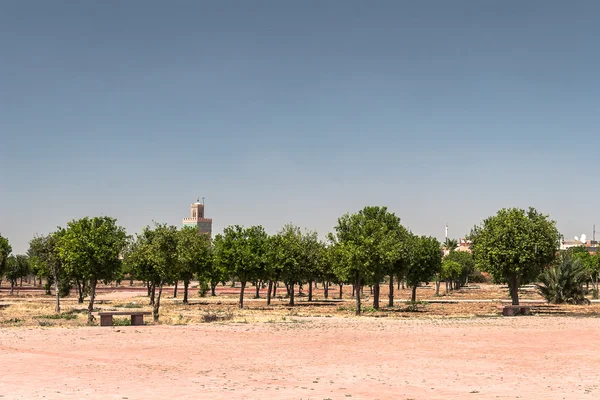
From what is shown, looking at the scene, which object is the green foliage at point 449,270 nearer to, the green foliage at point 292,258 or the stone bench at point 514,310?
the green foliage at point 292,258

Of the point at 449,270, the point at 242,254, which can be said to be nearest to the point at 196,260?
the point at 242,254

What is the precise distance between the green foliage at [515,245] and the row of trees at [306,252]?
0.08m

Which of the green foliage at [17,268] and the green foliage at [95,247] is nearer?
the green foliage at [95,247]

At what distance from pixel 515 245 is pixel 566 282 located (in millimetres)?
18851

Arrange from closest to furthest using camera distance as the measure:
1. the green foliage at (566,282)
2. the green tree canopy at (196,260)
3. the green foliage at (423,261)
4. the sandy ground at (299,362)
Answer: the sandy ground at (299,362) → the green tree canopy at (196,260) → the green foliage at (566,282) → the green foliage at (423,261)

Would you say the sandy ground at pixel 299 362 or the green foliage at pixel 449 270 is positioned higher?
the green foliage at pixel 449 270

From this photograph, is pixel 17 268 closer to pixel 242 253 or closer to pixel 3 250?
pixel 3 250

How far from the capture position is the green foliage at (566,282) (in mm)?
69875

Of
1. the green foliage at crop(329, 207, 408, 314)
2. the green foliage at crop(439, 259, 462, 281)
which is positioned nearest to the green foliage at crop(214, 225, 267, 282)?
the green foliage at crop(329, 207, 408, 314)

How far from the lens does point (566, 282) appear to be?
70.6m

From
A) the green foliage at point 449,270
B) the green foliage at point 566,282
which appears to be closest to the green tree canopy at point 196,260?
the green foliage at point 566,282

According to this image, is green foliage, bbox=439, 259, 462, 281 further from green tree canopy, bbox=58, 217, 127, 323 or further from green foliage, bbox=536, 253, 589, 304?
green tree canopy, bbox=58, 217, 127, 323

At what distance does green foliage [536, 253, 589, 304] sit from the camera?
69.9m

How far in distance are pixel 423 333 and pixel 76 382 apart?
21991 mm
